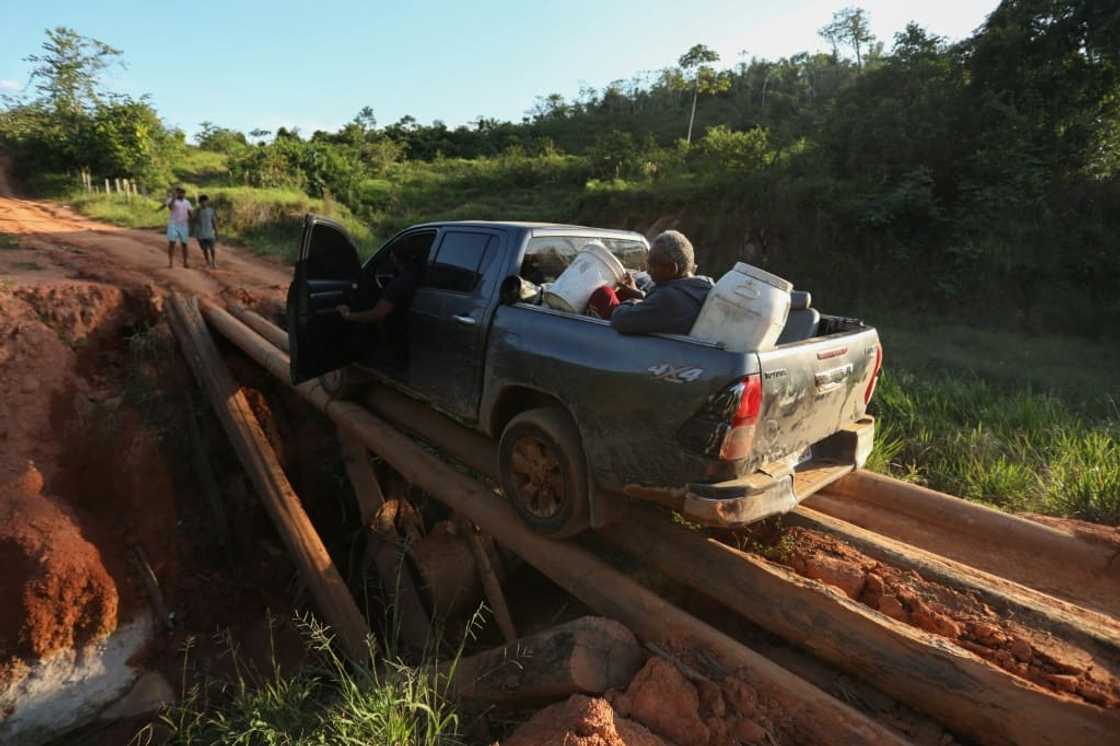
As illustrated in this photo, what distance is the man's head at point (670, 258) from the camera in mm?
3270

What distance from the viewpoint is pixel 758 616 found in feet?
9.34

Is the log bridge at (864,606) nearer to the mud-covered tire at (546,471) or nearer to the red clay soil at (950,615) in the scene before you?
the red clay soil at (950,615)

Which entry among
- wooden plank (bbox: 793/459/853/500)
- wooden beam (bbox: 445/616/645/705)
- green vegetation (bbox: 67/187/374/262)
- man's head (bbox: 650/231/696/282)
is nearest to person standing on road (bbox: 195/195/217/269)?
green vegetation (bbox: 67/187/374/262)

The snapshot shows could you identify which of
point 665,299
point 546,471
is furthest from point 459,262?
point 665,299

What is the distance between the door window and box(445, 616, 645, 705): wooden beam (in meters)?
2.31

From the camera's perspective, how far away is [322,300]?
15.5ft

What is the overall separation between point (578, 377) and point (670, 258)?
823 millimetres

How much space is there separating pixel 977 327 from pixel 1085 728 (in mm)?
10666

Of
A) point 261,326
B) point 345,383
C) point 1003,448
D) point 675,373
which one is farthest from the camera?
point 261,326

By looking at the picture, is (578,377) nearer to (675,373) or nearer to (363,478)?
(675,373)

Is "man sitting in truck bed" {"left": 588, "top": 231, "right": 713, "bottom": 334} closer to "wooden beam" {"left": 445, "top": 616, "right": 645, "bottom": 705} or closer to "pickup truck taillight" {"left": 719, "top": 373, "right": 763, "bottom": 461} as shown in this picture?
"pickup truck taillight" {"left": 719, "top": 373, "right": 763, "bottom": 461}

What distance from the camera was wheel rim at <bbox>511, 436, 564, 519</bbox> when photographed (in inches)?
135

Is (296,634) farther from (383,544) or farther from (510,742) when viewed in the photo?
(510,742)

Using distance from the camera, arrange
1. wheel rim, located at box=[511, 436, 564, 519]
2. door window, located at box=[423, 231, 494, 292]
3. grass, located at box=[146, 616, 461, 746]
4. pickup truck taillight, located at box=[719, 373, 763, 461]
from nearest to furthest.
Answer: grass, located at box=[146, 616, 461, 746] < pickup truck taillight, located at box=[719, 373, 763, 461] < wheel rim, located at box=[511, 436, 564, 519] < door window, located at box=[423, 231, 494, 292]
